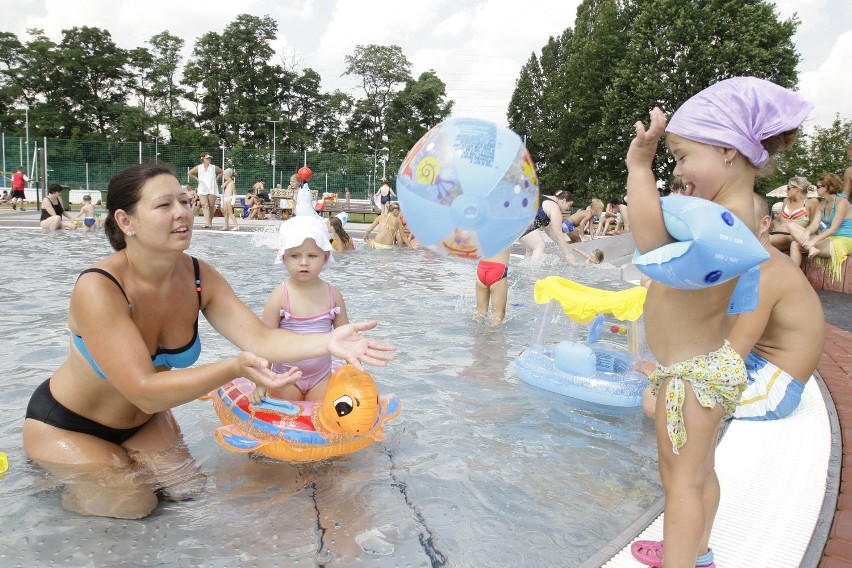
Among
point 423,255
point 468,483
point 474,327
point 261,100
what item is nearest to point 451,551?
point 468,483

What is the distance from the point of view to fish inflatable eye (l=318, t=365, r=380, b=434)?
2.96 m

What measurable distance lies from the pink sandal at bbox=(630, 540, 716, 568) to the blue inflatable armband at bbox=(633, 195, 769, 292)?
3.01 ft

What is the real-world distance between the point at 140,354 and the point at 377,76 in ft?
209

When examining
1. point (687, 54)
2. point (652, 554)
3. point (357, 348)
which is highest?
point (687, 54)

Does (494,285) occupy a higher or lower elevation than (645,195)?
lower

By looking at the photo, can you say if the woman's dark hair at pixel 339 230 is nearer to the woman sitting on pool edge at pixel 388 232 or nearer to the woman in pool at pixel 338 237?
the woman in pool at pixel 338 237

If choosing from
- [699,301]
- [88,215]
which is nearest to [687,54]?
[88,215]

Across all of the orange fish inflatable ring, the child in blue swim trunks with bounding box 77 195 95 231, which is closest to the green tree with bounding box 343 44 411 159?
the child in blue swim trunks with bounding box 77 195 95 231

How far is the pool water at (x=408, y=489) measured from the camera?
7.81ft

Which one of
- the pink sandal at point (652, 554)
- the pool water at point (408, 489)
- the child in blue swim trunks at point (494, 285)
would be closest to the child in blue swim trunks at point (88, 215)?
the pool water at point (408, 489)

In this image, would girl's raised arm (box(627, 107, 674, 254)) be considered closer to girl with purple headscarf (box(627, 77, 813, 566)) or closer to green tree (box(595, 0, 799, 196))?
girl with purple headscarf (box(627, 77, 813, 566))

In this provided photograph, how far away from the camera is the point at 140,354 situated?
2.30 metres

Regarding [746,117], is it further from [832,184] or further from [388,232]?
[388,232]

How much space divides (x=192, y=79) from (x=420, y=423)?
197 ft
